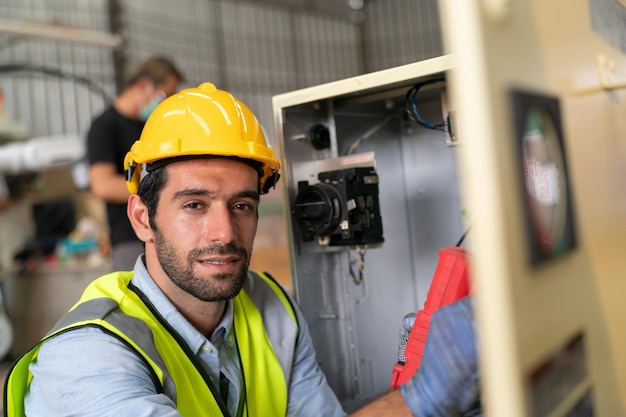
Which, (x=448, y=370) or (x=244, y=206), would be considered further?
(x=244, y=206)

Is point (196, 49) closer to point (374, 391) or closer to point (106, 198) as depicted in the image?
point (106, 198)

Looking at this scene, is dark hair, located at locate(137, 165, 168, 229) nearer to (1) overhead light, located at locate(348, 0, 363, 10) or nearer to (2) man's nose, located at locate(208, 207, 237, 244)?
(2) man's nose, located at locate(208, 207, 237, 244)

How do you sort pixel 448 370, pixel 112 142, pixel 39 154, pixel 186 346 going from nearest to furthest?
pixel 448 370 → pixel 186 346 → pixel 112 142 → pixel 39 154

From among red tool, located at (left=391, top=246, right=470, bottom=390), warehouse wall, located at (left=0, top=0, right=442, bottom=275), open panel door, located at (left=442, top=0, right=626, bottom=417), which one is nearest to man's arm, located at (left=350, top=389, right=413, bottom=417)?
red tool, located at (left=391, top=246, right=470, bottom=390)

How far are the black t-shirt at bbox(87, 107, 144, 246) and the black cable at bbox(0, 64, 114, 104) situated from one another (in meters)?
1.86

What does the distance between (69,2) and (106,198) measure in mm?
2325

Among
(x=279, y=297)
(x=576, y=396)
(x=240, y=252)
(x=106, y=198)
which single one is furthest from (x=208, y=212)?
(x=106, y=198)

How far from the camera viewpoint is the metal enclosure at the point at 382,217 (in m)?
1.48

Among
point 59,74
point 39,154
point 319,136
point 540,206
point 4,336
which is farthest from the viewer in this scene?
point 59,74

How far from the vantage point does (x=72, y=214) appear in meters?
4.04

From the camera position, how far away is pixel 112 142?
7.43 feet

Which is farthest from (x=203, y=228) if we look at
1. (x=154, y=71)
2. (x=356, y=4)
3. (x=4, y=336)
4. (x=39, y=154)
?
(x=356, y=4)

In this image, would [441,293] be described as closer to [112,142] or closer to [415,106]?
[415,106]

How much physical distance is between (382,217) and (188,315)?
23.5 inches
